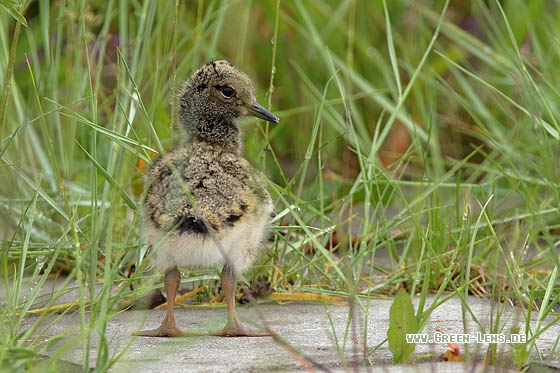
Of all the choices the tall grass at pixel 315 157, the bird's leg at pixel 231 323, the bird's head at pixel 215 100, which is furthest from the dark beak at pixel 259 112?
the bird's leg at pixel 231 323

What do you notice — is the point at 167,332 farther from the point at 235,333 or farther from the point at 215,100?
the point at 215,100

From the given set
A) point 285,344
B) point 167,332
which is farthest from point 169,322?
point 285,344

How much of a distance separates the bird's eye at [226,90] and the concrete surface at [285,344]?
2.25 ft

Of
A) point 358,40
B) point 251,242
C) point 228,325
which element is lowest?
point 228,325

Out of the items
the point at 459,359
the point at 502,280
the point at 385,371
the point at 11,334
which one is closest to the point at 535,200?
the point at 502,280

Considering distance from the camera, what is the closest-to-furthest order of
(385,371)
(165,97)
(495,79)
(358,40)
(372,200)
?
1. (385,371)
2. (372,200)
3. (165,97)
4. (495,79)
5. (358,40)

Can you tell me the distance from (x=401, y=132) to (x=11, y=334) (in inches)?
131

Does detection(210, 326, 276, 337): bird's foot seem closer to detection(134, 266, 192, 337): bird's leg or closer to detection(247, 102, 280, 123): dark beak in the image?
detection(134, 266, 192, 337): bird's leg

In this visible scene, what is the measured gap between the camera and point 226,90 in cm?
285

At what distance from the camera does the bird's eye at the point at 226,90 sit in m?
2.85

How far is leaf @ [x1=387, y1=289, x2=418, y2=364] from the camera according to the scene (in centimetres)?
219

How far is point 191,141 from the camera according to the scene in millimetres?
2768

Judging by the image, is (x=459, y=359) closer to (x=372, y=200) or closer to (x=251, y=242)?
(x=251, y=242)

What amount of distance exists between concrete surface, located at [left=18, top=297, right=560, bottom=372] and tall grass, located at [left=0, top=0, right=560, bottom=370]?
6 centimetres
